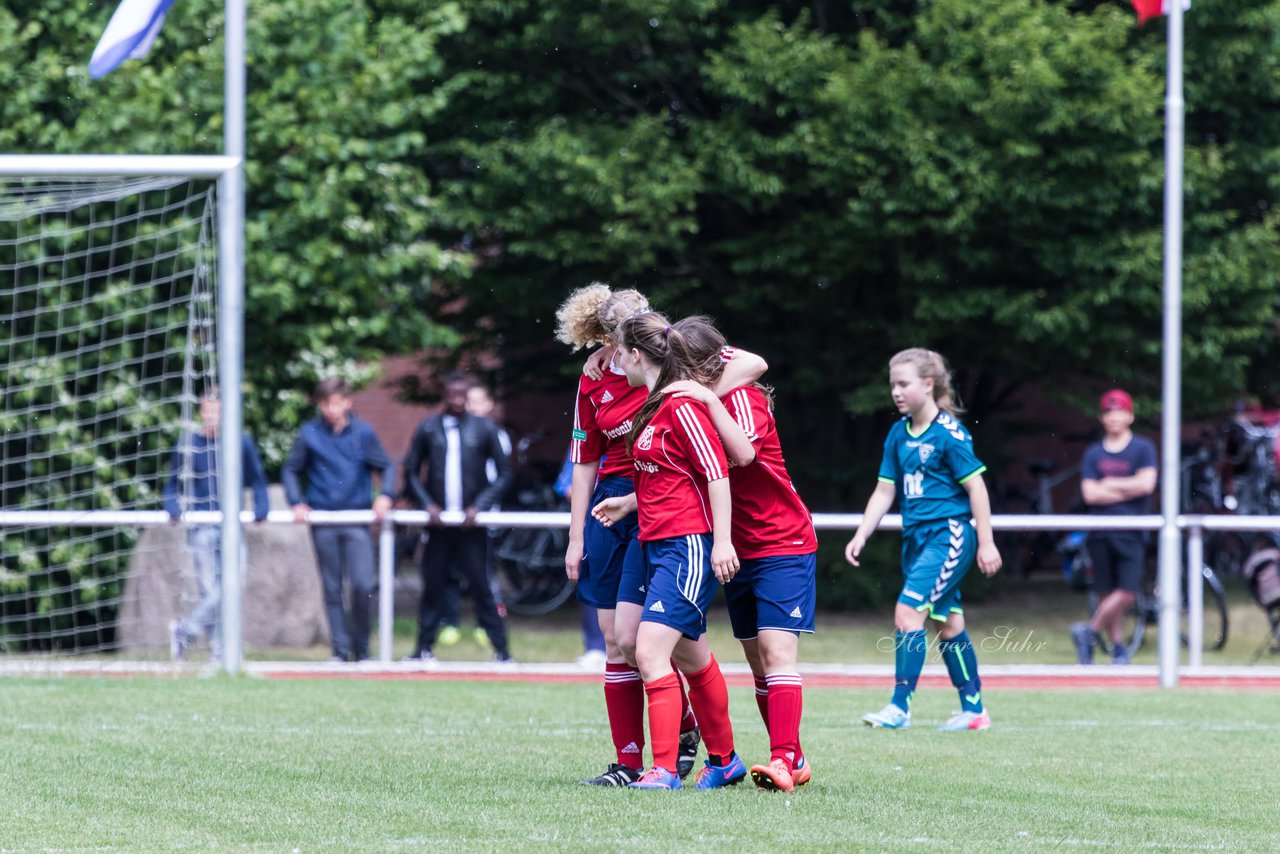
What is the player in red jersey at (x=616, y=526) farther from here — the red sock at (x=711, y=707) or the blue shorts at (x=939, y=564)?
the blue shorts at (x=939, y=564)

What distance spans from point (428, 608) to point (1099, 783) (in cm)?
675

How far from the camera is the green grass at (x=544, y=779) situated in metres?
5.24

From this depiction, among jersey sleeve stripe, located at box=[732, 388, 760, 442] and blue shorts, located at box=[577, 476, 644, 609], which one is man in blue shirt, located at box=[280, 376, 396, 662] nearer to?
blue shorts, located at box=[577, 476, 644, 609]

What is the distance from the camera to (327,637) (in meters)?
14.2

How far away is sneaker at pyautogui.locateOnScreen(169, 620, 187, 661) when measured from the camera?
478 inches

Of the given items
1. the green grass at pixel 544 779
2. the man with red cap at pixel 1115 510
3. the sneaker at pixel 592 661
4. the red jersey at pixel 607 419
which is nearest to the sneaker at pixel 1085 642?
the man with red cap at pixel 1115 510

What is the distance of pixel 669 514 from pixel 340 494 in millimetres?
6806

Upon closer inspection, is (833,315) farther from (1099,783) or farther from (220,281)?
(1099,783)

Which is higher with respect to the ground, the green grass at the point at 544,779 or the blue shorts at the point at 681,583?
the blue shorts at the point at 681,583

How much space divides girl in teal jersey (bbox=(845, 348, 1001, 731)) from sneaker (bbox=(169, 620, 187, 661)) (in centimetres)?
569

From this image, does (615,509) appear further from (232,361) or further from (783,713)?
(232,361)

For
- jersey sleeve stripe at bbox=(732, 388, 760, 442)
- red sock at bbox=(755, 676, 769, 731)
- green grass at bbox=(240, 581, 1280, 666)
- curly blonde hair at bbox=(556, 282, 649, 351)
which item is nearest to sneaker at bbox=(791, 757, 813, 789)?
red sock at bbox=(755, 676, 769, 731)

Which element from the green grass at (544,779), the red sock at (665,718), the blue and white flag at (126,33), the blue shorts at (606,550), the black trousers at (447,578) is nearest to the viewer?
the green grass at (544,779)

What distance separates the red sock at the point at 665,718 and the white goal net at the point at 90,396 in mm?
7869
